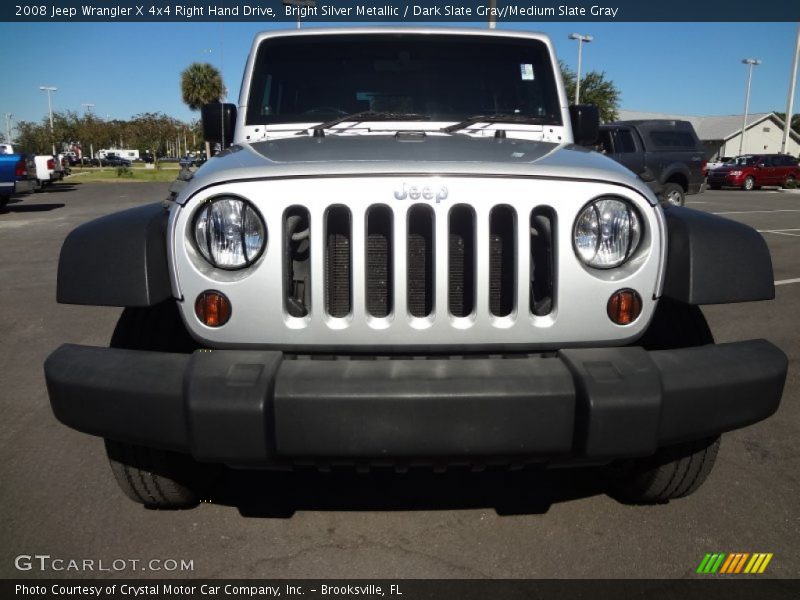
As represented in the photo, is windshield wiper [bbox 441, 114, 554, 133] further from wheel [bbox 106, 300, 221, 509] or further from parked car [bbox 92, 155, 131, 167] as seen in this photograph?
parked car [bbox 92, 155, 131, 167]

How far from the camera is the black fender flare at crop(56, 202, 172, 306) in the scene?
219cm

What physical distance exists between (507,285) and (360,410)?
67 cm

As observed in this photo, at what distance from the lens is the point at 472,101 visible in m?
3.49

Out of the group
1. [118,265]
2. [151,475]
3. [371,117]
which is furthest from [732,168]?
[118,265]

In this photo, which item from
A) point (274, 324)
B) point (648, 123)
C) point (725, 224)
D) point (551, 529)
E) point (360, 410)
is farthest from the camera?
point (648, 123)

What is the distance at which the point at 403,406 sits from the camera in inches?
75.1

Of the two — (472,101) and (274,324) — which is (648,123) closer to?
(472,101)

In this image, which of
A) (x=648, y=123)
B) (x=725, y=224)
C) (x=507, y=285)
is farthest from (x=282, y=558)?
(x=648, y=123)

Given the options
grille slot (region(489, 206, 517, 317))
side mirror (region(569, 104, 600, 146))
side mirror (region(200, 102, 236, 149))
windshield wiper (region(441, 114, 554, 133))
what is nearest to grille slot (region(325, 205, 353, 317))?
grille slot (region(489, 206, 517, 317))

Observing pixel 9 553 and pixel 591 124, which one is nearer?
pixel 9 553

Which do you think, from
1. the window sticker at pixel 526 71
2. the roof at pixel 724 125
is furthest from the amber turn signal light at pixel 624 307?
the roof at pixel 724 125

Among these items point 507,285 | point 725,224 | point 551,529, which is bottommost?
point 551,529

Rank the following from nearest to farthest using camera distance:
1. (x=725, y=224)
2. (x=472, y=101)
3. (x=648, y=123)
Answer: (x=725, y=224), (x=472, y=101), (x=648, y=123)

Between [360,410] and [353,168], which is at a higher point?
[353,168]
